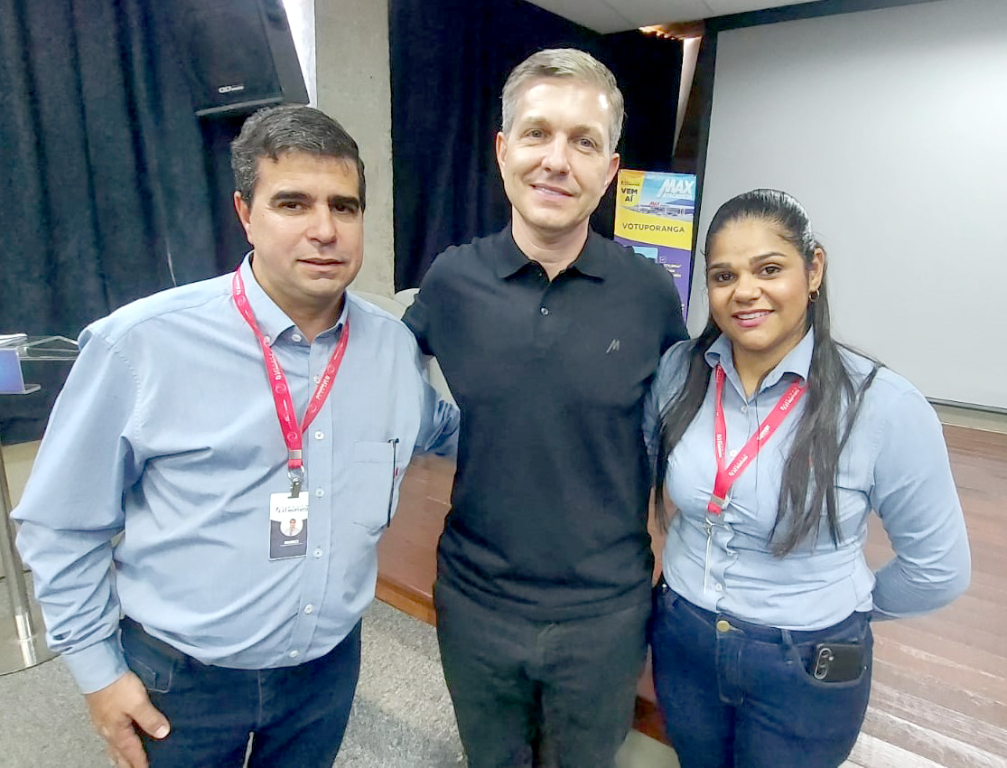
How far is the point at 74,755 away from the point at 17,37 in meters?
2.46

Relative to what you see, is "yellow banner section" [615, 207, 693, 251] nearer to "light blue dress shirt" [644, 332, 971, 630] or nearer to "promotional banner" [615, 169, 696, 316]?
"promotional banner" [615, 169, 696, 316]

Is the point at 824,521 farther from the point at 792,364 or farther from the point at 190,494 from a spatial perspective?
the point at 190,494

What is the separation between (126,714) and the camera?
988mm

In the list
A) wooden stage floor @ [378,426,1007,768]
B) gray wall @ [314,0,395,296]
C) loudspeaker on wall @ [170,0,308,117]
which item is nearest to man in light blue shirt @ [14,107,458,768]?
wooden stage floor @ [378,426,1007,768]

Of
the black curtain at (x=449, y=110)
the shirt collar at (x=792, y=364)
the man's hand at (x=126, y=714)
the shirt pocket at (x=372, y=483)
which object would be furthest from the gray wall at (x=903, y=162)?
the man's hand at (x=126, y=714)

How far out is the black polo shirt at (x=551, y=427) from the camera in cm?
113

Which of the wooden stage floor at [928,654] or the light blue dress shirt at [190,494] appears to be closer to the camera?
the light blue dress shirt at [190,494]

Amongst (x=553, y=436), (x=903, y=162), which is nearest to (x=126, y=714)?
(x=553, y=436)

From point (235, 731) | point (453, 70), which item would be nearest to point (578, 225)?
point (235, 731)

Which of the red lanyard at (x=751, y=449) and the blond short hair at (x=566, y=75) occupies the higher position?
the blond short hair at (x=566, y=75)

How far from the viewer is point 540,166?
1.10 m

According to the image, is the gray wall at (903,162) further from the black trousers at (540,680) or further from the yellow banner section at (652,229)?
the black trousers at (540,680)

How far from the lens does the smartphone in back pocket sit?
1030 millimetres

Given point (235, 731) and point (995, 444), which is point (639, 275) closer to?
point (235, 731)
